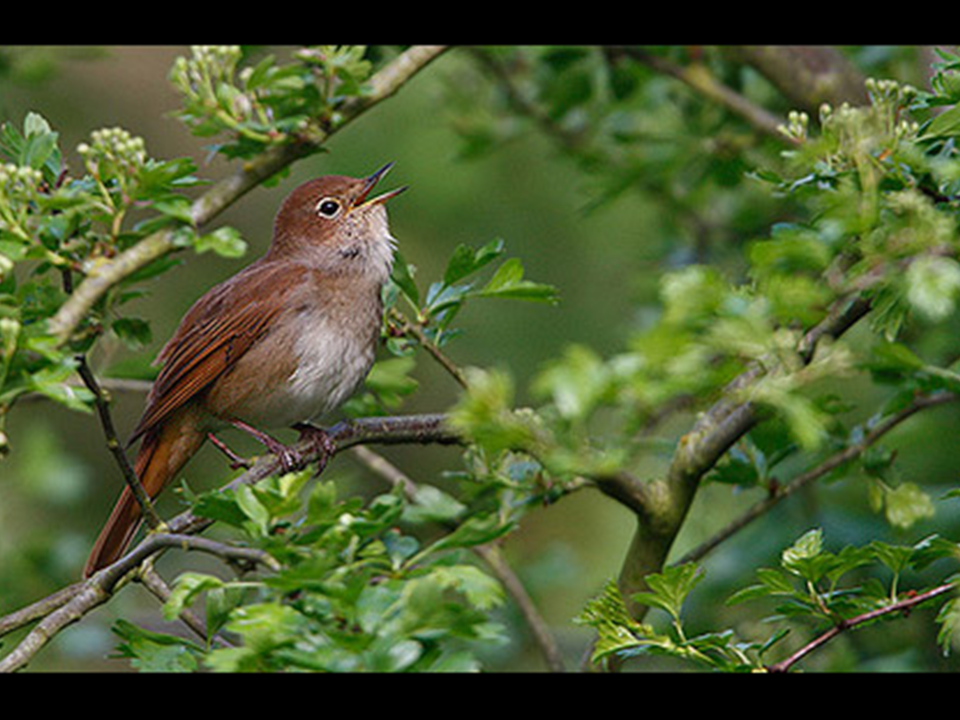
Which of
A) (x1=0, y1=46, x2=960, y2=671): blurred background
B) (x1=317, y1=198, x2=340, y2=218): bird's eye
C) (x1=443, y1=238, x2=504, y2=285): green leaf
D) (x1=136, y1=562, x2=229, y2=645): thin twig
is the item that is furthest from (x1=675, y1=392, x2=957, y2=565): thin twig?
(x1=317, y1=198, x2=340, y2=218): bird's eye

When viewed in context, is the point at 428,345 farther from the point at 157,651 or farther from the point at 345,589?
the point at 345,589

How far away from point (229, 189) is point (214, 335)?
3.57 feet

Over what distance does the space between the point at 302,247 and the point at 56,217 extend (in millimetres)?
2166

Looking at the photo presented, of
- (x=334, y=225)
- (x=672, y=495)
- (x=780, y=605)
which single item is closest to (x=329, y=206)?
(x=334, y=225)

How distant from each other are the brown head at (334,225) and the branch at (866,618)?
2.37 metres

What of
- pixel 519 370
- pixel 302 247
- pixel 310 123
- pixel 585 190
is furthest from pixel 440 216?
pixel 310 123

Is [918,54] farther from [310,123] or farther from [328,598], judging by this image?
[328,598]

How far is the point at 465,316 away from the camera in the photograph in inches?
252

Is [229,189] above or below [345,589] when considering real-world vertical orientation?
above

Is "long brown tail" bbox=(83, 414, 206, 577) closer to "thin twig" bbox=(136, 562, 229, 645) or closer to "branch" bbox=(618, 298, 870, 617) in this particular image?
"thin twig" bbox=(136, 562, 229, 645)

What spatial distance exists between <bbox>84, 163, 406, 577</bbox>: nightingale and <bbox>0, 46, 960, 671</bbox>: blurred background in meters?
0.31

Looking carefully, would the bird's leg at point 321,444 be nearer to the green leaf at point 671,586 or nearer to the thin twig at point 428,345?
the thin twig at point 428,345

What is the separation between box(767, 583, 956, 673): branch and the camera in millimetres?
2369

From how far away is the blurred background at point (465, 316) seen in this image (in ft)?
14.5
